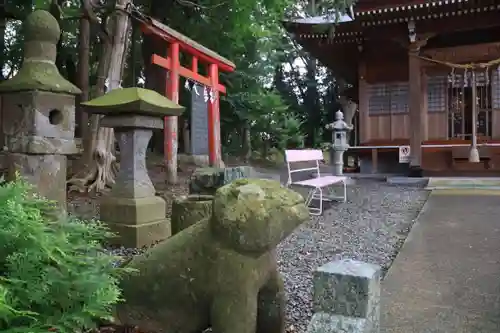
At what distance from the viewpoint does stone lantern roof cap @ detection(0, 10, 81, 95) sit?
12.4ft

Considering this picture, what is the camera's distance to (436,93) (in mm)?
12844

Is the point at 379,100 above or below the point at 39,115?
above

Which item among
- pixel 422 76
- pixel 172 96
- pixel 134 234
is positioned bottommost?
pixel 134 234

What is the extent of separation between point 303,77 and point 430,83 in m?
11.2

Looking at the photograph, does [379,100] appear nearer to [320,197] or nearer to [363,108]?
[363,108]

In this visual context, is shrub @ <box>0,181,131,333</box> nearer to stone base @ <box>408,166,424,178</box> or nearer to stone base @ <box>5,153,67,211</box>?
stone base @ <box>5,153,67,211</box>

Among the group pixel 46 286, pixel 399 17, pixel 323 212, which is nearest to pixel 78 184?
pixel 323 212

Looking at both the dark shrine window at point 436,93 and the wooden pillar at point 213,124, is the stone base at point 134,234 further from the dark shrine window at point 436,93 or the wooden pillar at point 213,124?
the dark shrine window at point 436,93

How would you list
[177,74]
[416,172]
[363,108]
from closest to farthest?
[177,74] < [416,172] < [363,108]

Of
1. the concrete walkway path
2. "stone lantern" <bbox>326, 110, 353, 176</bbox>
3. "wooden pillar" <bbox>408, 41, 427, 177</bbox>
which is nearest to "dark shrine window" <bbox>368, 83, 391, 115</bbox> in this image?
"wooden pillar" <bbox>408, 41, 427, 177</bbox>

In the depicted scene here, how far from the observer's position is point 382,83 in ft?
44.6

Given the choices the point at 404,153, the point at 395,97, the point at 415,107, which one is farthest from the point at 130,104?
the point at 395,97

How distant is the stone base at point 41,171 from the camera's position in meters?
3.69

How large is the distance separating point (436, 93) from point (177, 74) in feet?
27.3
